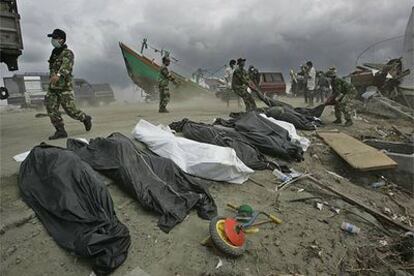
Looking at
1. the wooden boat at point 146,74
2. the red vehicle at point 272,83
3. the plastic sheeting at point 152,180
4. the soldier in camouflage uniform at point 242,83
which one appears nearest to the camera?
Result: the plastic sheeting at point 152,180

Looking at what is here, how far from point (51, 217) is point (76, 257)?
44cm

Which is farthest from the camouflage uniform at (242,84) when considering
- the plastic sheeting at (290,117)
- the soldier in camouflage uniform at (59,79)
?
the soldier in camouflage uniform at (59,79)

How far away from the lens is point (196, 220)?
3234 millimetres

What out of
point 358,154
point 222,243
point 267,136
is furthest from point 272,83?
point 222,243

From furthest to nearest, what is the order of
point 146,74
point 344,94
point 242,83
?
1. point 146,74
2. point 242,83
3. point 344,94

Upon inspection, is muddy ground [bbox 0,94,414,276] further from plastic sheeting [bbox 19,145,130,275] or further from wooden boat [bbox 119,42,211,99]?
wooden boat [bbox 119,42,211,99]

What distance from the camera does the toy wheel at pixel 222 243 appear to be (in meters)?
2.74

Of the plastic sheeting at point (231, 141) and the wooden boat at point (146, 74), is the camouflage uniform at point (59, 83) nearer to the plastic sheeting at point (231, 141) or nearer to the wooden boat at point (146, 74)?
the plastic sheeting at point (231, 141)

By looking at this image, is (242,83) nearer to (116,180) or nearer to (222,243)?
(116,180)

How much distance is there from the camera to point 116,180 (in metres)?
3.44

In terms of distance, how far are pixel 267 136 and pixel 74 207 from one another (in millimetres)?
3653

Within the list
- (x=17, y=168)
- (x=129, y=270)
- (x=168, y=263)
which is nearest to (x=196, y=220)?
(x=168, y=263)

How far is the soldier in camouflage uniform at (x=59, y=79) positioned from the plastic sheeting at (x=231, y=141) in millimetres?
1893

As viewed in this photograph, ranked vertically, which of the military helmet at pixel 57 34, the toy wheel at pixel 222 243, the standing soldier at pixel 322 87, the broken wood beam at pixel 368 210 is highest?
the military helmet at pixel 57 34
